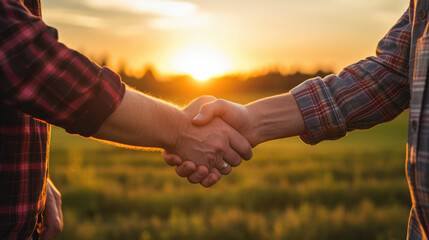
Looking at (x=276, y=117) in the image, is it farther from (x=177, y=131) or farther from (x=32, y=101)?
(x=32, y=101)

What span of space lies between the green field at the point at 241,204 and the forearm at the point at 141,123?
3.45 m

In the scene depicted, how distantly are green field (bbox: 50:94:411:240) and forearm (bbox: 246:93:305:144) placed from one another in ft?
9.90

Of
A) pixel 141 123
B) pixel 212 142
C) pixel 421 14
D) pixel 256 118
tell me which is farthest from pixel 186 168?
pixel 421 14

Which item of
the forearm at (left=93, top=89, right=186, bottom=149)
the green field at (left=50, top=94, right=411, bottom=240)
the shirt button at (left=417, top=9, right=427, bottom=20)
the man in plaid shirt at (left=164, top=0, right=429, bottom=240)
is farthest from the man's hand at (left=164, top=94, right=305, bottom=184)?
the green field at (left=50, top=94, right=411, bottom=240)

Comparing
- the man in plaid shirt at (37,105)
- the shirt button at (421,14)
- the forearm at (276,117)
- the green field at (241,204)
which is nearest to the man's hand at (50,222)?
the man in plaid shirt at (37,105)

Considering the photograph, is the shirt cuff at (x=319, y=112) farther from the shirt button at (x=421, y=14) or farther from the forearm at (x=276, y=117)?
the shirt button at (x=421, y=14)

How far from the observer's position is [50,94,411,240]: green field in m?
5.63

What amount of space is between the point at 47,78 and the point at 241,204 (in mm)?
6462

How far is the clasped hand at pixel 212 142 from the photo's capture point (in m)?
2.62

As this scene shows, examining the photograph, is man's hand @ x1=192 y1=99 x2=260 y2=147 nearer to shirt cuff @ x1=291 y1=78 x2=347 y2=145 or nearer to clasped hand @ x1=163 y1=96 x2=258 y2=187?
clasped hand @ x1=163 y1=96 x2=258 y2=187

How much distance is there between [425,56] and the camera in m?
1.51

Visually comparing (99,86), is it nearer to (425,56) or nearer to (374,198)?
(425,56)

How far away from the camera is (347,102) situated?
235 cm

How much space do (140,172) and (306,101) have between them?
874cm
